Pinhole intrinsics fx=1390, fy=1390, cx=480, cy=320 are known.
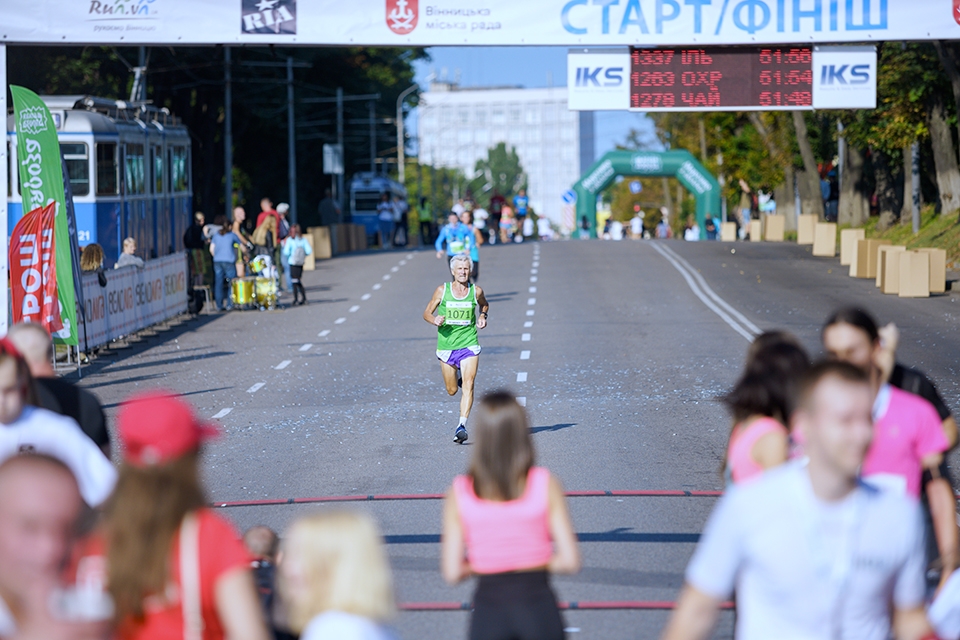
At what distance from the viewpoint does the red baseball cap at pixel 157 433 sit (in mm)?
3557

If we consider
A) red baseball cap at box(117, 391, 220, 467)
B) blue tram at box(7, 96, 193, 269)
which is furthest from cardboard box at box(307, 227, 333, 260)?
red baseball cap at box(117, 391, 220, 467)

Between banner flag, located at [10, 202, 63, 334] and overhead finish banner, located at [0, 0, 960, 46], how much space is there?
3.58 m

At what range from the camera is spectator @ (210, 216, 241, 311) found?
26.9 m

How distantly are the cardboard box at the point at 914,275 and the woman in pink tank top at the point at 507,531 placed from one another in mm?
25086

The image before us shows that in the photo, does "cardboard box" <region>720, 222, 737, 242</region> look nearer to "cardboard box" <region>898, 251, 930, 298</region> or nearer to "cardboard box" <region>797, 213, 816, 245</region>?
"cardboard box" <region>797, 213, 816, 245</region>

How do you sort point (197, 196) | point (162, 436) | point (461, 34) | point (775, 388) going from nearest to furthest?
point (162, 436) → point (775, 388) → point (461, 34) → point (197, 196)

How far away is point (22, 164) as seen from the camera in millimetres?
17625

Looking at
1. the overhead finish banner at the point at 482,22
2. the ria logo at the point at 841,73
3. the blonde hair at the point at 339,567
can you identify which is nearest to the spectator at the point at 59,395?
the blonde hair at the point at 339,567

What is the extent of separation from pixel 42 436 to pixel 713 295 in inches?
977

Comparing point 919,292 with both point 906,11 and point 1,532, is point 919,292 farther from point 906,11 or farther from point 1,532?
point 1,532

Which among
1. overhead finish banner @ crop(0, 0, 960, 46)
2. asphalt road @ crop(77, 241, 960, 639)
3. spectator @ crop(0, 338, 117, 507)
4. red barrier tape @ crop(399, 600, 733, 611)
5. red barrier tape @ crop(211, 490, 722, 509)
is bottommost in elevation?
asphalt road @ crop(77, 241, 960, 639)

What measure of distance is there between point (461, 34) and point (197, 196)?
120 feet

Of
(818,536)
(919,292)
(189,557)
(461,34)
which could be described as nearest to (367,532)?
(189,557)

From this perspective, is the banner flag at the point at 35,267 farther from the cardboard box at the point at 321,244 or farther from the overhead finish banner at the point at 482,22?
the cardboard box at the point at 321,244
